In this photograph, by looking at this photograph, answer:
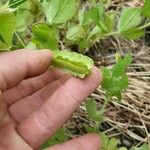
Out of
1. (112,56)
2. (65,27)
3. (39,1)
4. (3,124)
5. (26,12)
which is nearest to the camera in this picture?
(3,124)

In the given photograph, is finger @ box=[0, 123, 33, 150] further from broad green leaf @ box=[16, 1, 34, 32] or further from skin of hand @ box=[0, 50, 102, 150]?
broad green leaf @ box=[16, 1, 34, 32]

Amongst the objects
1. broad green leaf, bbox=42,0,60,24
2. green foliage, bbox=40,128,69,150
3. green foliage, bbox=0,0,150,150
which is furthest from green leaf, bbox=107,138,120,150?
broad green leaf, bbox=42,0,60,24

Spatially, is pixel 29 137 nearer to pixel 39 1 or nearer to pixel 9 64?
pixel 9 64

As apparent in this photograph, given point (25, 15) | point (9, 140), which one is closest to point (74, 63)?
point (9, 140)

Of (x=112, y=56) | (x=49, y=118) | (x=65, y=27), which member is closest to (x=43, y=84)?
(x=49, y=118)

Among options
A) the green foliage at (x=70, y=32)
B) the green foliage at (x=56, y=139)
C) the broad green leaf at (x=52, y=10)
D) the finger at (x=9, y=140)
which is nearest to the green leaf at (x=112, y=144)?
the green foliage at (x=70, y=32)

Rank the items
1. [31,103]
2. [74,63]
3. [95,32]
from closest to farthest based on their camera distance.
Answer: [74,63], [31,103], [95,32]

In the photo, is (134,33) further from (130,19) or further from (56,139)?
(56,139)
